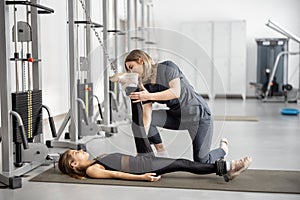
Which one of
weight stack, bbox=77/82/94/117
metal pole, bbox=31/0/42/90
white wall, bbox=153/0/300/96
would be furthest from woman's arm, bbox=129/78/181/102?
white wall, bbox=153/0/300/96

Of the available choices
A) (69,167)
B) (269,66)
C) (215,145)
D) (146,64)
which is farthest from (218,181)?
(269,66)

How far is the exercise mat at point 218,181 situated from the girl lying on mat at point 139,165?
5cm

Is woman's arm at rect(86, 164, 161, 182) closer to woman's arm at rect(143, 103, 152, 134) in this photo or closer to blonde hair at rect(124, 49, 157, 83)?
woman's arm at rect(143, 103, 152, 134)

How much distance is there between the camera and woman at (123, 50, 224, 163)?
9.33 feet

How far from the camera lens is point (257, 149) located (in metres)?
4.23

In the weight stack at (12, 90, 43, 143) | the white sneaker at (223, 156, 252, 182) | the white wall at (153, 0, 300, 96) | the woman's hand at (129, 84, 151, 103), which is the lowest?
the white sneaker at (223, 156, 252, 182)

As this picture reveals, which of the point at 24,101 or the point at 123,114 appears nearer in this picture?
the point at 24,101

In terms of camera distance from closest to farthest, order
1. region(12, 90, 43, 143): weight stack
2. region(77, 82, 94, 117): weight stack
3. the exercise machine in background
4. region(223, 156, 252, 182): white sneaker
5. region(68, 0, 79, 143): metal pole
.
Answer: region(223, 156, 252, 182): white sneaker, region(12, 90, 43, 143): weight stack, region(68, 0, 79, 143): metal pole, region(77, 82, 94, 117): weight stack, the exercise machine in background

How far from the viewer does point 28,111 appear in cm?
322

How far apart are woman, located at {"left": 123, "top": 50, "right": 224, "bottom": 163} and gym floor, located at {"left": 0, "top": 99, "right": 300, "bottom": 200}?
0.18 metres

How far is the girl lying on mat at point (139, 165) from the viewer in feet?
9.55

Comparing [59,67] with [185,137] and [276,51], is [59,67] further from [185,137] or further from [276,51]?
[276,51]

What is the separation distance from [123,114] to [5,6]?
2914mm

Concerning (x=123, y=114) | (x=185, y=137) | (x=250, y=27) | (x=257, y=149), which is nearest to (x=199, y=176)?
(x=185, y=137)
